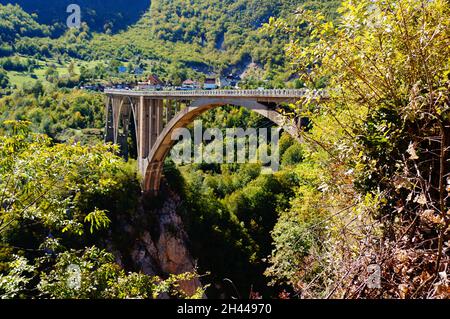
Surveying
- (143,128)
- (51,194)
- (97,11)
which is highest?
(97,11)

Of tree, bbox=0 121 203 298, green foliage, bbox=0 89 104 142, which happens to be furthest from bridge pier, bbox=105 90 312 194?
green foliage, bbox=0 89 104 142

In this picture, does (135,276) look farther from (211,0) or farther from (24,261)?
(211,0)

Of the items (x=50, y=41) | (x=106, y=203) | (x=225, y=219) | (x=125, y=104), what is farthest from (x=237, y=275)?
(x=50, y=41)

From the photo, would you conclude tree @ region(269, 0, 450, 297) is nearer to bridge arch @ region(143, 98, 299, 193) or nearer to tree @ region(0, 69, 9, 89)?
bridge arch @ region(143, 98, 299, 193)

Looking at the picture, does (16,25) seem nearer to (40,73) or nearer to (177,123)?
(40,73)

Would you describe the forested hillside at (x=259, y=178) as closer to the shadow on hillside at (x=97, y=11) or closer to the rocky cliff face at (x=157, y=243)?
the rocky cliff face at (x=157, y=243)

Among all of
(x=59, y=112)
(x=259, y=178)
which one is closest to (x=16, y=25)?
(x=59, y=112)
